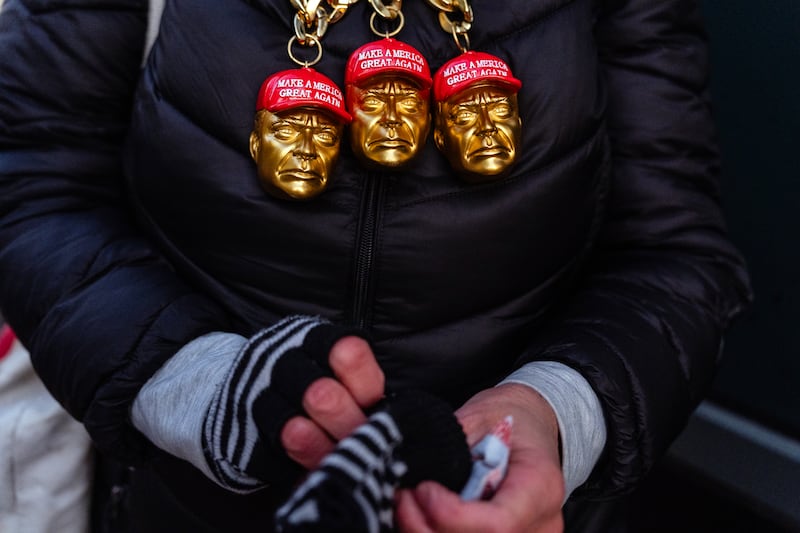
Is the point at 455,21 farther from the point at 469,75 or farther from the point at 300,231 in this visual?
the point at 300,231

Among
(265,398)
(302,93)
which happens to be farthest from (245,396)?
(302,93)

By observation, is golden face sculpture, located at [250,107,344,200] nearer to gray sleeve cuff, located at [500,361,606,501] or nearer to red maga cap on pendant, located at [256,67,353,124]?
red maga cap on pendant, located at [256,67,353,124]

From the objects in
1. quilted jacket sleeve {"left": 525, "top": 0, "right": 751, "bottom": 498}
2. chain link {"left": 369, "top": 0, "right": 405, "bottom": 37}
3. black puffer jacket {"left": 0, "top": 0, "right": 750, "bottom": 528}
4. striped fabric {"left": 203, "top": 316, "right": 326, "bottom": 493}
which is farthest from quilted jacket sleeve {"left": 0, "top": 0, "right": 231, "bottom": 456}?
quilted jacket sleeve {"left": 525, "top": 0, "right": 751, "bottom": 498}

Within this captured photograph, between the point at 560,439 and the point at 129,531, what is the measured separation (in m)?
0.58

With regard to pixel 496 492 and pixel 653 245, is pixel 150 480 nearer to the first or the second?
pixel 496 492

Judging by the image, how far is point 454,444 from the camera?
0.61 metres

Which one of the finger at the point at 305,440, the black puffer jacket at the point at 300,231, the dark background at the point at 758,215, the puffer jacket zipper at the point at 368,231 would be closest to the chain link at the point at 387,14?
the black puffer jacket at the point at 300,231

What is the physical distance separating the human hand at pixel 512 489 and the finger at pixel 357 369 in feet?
0.28

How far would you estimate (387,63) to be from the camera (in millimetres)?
737

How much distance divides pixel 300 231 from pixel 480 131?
0.20 metres

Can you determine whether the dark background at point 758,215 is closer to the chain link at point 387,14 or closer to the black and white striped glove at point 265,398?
the chain link at point 387,14

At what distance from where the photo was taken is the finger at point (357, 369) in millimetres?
624

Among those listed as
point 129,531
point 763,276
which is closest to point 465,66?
point 129,531

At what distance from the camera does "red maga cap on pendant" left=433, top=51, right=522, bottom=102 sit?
2.48 ft
